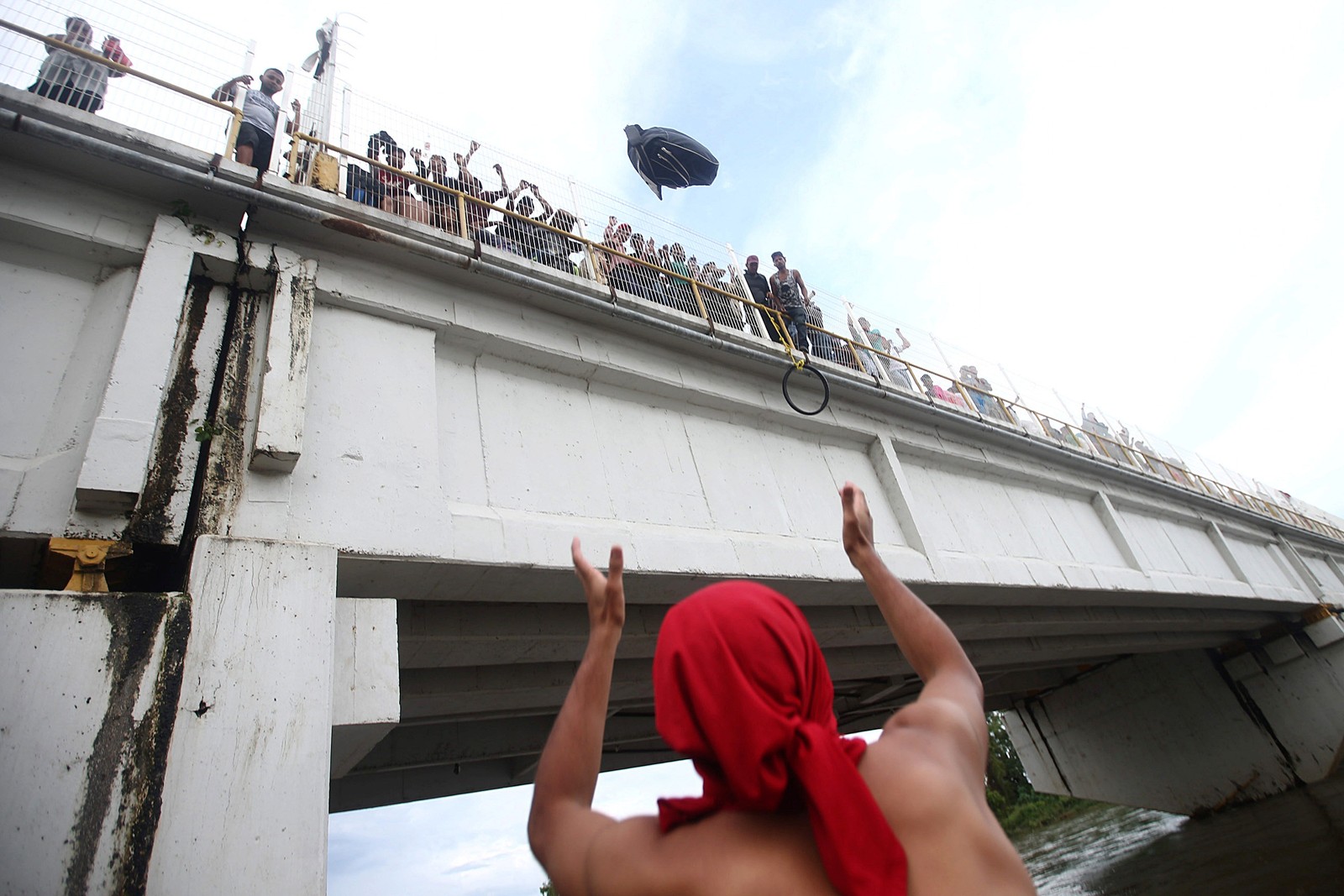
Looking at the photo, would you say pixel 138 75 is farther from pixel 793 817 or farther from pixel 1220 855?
pixel 1220 855

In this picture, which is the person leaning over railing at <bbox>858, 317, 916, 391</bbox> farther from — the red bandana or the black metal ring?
the red bandana

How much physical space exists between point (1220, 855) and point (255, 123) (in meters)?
16.2

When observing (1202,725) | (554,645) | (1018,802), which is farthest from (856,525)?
(1018,802)

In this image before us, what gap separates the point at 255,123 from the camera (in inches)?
194

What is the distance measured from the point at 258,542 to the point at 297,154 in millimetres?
3273

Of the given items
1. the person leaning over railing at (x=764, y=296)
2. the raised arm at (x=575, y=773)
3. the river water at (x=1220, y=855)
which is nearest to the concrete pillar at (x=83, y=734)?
the raised arm at (x=575, y=773)

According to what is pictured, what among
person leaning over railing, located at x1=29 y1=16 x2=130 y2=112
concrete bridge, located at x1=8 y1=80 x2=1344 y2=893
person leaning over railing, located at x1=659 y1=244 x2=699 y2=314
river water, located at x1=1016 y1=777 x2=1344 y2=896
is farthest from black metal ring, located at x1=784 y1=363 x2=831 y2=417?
river water, located at x1=1016 y1=777 x2=1344 y2=896

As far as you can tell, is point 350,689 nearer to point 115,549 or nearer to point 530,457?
point 115,549

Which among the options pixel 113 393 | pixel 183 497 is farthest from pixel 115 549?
pixel 113 393

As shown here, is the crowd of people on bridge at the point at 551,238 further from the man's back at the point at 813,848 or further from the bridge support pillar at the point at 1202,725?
the bridge support pillar at the point at 1202,725

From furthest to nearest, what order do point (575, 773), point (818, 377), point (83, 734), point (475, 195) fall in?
point (818, 377) → point (475, 195) → point (83, 734) → point (575, 773)

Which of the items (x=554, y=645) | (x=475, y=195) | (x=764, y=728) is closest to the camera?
(x=764, y=728)

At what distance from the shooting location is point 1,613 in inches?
99.6

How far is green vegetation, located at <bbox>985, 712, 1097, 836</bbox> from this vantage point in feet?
79.5
